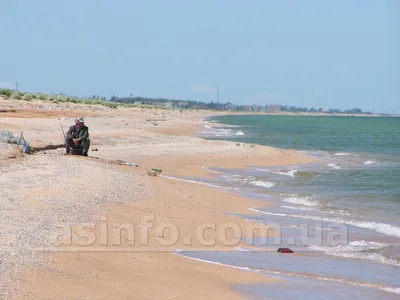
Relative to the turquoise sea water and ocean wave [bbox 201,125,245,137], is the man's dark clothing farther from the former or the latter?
ocean wave [bbox 201,125,245,137]

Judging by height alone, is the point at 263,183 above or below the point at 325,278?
below

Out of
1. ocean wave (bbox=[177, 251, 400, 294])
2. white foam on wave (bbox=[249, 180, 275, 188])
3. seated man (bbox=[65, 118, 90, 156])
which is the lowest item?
white foam on wave (bbox=[249, 180, 275, 188])

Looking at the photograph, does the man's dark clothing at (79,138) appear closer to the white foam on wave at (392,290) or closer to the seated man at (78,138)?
the seated man at (78,138)

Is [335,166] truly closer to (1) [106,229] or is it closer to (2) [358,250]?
(2) [358,250]

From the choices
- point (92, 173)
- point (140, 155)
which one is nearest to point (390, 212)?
point (92, 173)

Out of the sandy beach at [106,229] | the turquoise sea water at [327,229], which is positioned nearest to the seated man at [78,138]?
the sandy beach at [106,229]

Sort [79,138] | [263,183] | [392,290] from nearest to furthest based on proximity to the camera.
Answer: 1. [392,290]
2. [79,138]
3. [263,183]

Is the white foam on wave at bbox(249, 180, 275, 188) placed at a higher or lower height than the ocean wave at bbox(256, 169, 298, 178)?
higher

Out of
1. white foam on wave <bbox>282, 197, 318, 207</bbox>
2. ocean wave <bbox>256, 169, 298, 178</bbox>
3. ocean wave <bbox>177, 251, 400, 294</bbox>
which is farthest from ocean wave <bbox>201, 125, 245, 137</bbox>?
ocean wave <bbox>177, 251, 400, 294</bbox>

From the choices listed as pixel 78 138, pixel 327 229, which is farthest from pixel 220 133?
pixel 327 229

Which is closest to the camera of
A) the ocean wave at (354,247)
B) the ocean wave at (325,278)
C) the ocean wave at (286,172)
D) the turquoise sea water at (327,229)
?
the ocean wave at (325,278)

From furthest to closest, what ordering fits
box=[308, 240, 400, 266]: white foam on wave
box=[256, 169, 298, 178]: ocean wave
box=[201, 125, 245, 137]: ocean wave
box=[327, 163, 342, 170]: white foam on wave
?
1. box=[201, 125, 245, 137]: ocean wave
2. box=[327, 163, 342, 170]: white foam on wave
3. box=[256, 169, 298, 178]: ocean wave
4. box=[308, 240, 400, 266]: white foam on wave

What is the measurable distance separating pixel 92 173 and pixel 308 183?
26.1 ft

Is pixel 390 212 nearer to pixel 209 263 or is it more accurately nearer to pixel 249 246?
pixel 249 246
